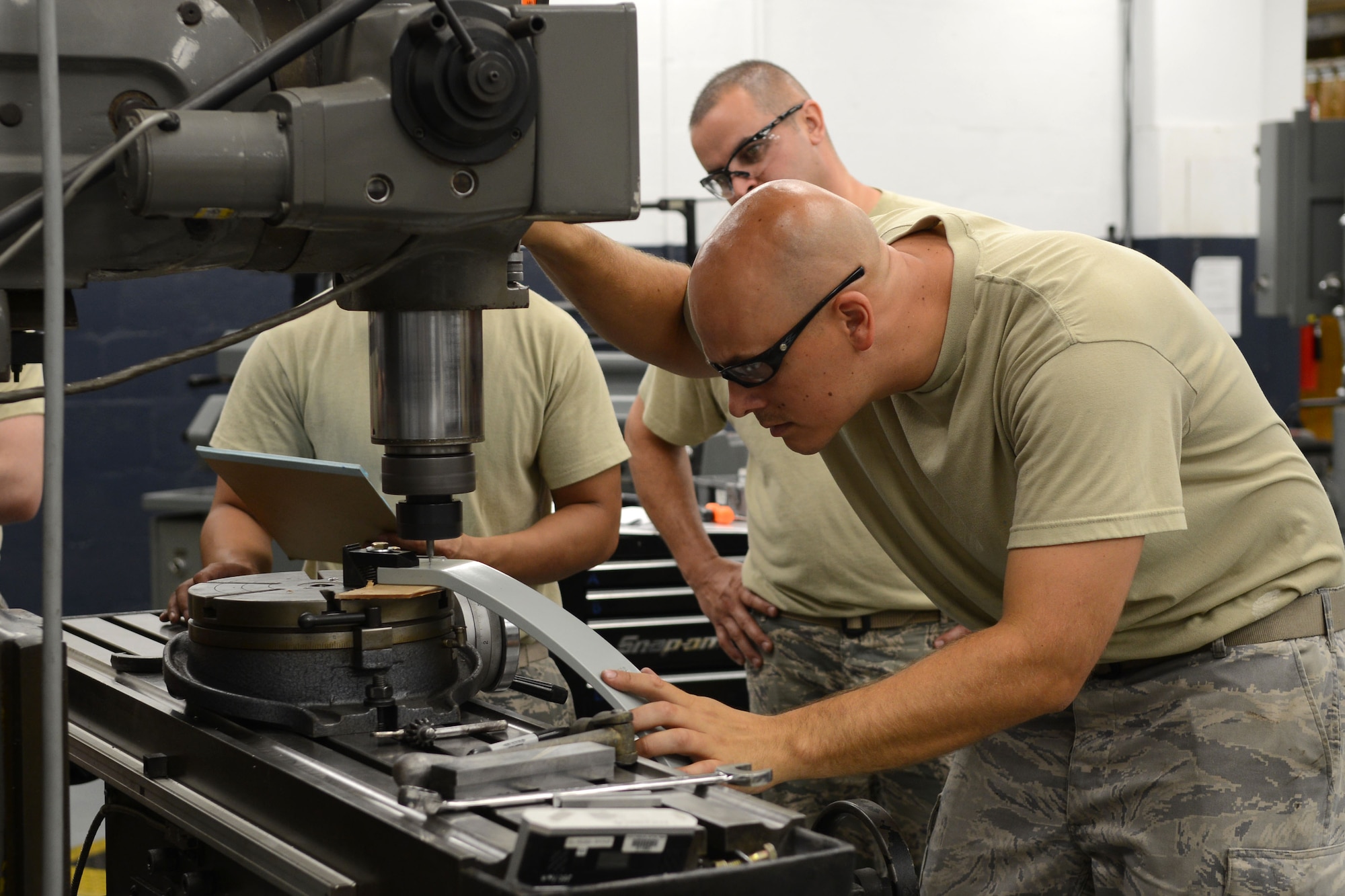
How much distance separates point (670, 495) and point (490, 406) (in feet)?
2.08

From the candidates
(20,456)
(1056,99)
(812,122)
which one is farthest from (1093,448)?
(1056,99)

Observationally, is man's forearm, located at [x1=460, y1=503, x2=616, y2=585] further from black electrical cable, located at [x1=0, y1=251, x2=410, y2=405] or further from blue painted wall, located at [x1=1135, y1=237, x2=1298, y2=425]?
blue painted wall, located at [x1=1135, y1=237, x2=1298, y2=425]

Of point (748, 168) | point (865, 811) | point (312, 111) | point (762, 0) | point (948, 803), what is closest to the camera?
point (312, 111)

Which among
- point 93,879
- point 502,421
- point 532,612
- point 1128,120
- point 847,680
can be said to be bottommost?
point 93,879

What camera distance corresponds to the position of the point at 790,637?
2.22m

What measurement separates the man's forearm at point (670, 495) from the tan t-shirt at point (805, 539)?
0.39 ft

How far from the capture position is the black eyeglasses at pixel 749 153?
2.22m

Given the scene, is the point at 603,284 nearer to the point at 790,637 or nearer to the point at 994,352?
the point at 994,352

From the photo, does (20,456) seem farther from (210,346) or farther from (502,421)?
(210,346)

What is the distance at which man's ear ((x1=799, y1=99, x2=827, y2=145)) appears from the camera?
2.26 metres

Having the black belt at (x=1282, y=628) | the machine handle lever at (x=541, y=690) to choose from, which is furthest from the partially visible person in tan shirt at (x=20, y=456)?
the black belt at (x=1282, y=628)

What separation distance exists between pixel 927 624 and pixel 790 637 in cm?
24

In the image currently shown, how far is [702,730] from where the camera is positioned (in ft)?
3.39

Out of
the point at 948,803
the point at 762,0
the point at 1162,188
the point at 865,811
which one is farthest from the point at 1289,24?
the point at 865,811
